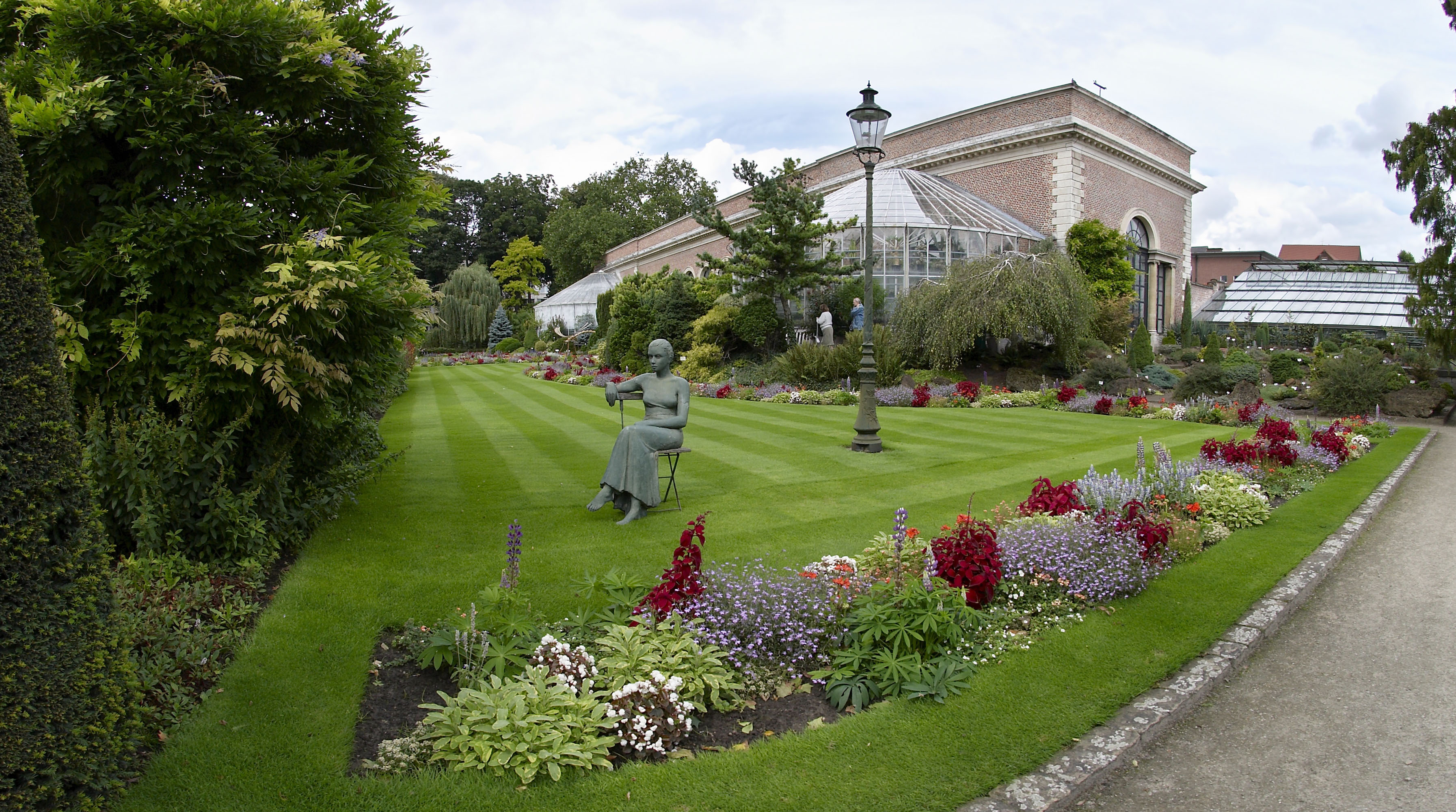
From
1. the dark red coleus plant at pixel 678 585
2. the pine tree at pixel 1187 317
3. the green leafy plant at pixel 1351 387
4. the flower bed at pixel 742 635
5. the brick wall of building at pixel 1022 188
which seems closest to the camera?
the flower bed at pixel 742 635

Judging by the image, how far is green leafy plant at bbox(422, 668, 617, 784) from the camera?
319cm

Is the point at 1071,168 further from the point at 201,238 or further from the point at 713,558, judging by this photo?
the point at 201,238

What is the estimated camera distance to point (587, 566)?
5695mm

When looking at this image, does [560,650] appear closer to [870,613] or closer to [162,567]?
[870,613]

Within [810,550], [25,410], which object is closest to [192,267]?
[25,410]

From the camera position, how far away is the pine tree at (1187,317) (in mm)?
34156

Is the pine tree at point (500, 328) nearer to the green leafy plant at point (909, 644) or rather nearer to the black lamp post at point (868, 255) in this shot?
the black lamp post at point (868, 255)

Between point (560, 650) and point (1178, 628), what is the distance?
12.3 ft

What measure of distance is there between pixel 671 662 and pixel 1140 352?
24.0 meters

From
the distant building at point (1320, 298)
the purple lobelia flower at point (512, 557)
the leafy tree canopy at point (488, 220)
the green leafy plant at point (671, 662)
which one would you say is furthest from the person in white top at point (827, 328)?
the leafy tree canopy at point (488, 220)

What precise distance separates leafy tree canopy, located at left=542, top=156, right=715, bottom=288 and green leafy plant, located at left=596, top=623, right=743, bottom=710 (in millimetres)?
59553

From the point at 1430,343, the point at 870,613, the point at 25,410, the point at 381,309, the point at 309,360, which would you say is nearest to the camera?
the point at 25,410

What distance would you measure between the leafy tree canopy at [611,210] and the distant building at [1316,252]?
48.0 meters

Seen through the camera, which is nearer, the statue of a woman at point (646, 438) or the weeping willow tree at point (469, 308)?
the statue of a woman at point (646, 438)
